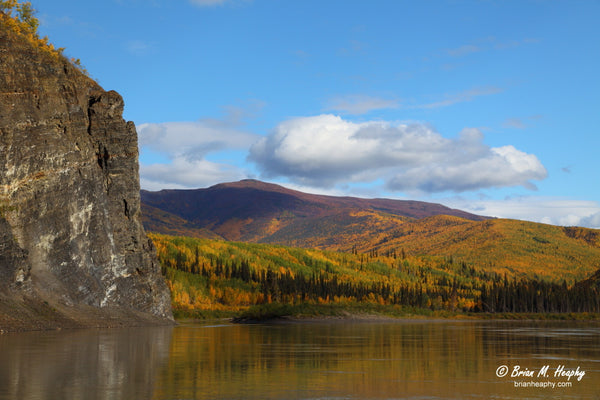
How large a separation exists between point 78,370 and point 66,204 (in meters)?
61.9

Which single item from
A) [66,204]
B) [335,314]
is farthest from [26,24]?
[335,314]

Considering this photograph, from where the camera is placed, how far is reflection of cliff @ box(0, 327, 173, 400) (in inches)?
1014

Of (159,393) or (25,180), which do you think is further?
(25,180)

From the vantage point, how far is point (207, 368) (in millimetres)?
35594

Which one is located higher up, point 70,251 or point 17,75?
point 17,75

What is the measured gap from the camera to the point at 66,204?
91.1 metres

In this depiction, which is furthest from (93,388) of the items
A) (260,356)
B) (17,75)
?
(17,75)

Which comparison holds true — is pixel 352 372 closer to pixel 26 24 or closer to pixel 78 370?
pixel 78 370

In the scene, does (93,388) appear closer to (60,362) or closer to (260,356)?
(60,362)

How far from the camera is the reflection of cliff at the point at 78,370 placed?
84.5 feet

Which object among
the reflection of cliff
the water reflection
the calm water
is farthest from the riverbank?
the reflection of cliff

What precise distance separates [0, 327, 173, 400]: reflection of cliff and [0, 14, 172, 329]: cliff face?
28.5m

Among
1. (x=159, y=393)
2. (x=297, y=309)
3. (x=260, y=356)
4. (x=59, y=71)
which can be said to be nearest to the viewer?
(x=159, y=393)

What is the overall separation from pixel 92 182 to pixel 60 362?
6397 centimetres
